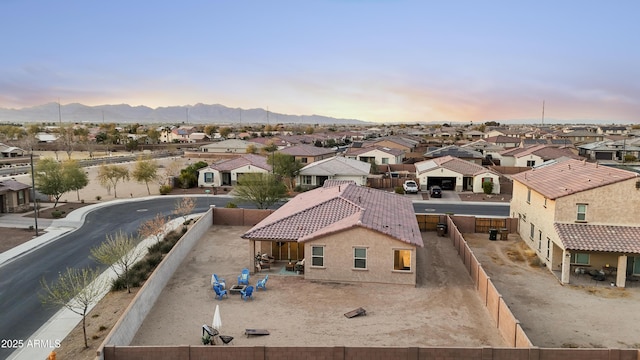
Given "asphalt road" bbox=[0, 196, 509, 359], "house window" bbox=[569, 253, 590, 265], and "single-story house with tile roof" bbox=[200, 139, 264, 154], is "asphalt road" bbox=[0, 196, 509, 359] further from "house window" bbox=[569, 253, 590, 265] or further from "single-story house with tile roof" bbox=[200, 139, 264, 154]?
"single-story house with tile roof" bbox=[200, 139, 264, 154]

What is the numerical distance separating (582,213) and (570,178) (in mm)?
3882

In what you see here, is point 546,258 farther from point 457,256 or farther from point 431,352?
point 431,352

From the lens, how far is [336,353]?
16594 mm

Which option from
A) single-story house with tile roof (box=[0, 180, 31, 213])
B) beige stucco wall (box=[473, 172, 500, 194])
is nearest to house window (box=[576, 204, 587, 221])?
beige stucco wall (box=[473, 172, 500, 194])

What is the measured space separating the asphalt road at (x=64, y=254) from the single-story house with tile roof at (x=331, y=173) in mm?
10634

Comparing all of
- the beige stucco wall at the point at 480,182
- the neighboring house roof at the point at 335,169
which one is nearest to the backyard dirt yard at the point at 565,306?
the beige stucco wall at the point at 480,182

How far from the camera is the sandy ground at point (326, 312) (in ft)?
64.2

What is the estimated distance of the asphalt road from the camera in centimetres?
2296

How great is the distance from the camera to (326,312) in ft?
72.9

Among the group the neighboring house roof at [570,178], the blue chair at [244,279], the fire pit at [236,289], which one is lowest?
the fire pit at [236,289]

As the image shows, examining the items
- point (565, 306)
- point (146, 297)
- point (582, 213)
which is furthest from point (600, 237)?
point (146, 297)

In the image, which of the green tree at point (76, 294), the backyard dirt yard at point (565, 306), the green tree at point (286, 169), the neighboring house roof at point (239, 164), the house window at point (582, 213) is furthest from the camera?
the neighboring house roof at point (239, 164)

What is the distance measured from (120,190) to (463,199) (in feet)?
148

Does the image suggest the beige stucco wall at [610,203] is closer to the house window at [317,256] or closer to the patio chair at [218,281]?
the house window at [317,256]
